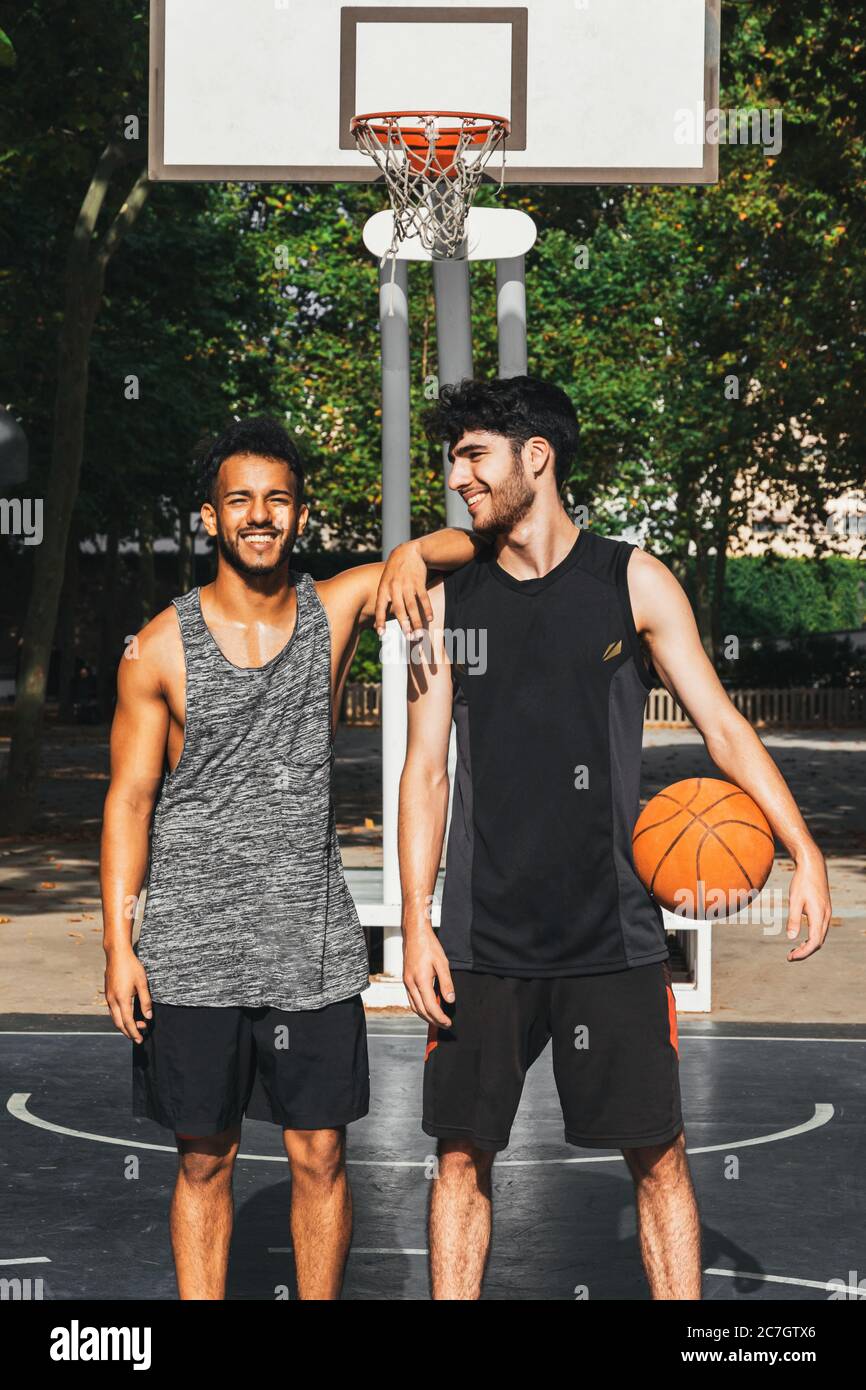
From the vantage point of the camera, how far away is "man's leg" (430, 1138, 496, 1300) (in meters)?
4.40

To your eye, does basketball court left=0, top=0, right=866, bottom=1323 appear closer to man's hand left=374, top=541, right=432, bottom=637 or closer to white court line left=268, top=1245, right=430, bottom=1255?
white court line left=268, top=1245, right=430, bottom=1255

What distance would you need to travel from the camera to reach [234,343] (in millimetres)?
27359

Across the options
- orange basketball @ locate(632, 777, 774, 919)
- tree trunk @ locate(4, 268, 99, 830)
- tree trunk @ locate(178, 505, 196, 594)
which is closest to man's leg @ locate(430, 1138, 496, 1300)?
orange basketball @ locate(632, 777, 774, 919)

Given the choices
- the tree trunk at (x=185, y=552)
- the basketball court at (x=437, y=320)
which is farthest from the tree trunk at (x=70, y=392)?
the tree trunk at (x=185, y=552)

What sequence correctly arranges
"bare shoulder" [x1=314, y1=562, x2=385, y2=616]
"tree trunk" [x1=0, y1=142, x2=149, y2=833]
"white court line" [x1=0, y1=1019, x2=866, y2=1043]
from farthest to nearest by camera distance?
"tree trunk" [x1=0, y1=142, x2=149, y2=833] → "white court line" [x1=0, y1=1019, x2=866, y2=1043] → "bare shoulder" [x1=314, y1=562, x2=385, y2=616]

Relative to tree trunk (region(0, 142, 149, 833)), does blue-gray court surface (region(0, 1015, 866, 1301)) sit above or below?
below

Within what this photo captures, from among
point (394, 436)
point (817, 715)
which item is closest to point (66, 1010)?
point (394, 436)

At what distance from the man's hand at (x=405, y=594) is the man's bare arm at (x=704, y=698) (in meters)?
0.48

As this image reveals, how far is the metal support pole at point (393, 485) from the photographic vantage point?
1045 centimetres

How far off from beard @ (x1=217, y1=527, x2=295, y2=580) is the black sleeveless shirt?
0.43m

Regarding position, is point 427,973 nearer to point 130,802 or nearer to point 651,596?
point 130,802

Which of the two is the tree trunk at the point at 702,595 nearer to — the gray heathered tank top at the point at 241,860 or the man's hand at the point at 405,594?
the man's hand at the point at 405,594

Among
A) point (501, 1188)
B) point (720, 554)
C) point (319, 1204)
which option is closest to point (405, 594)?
point (319, 1204)
